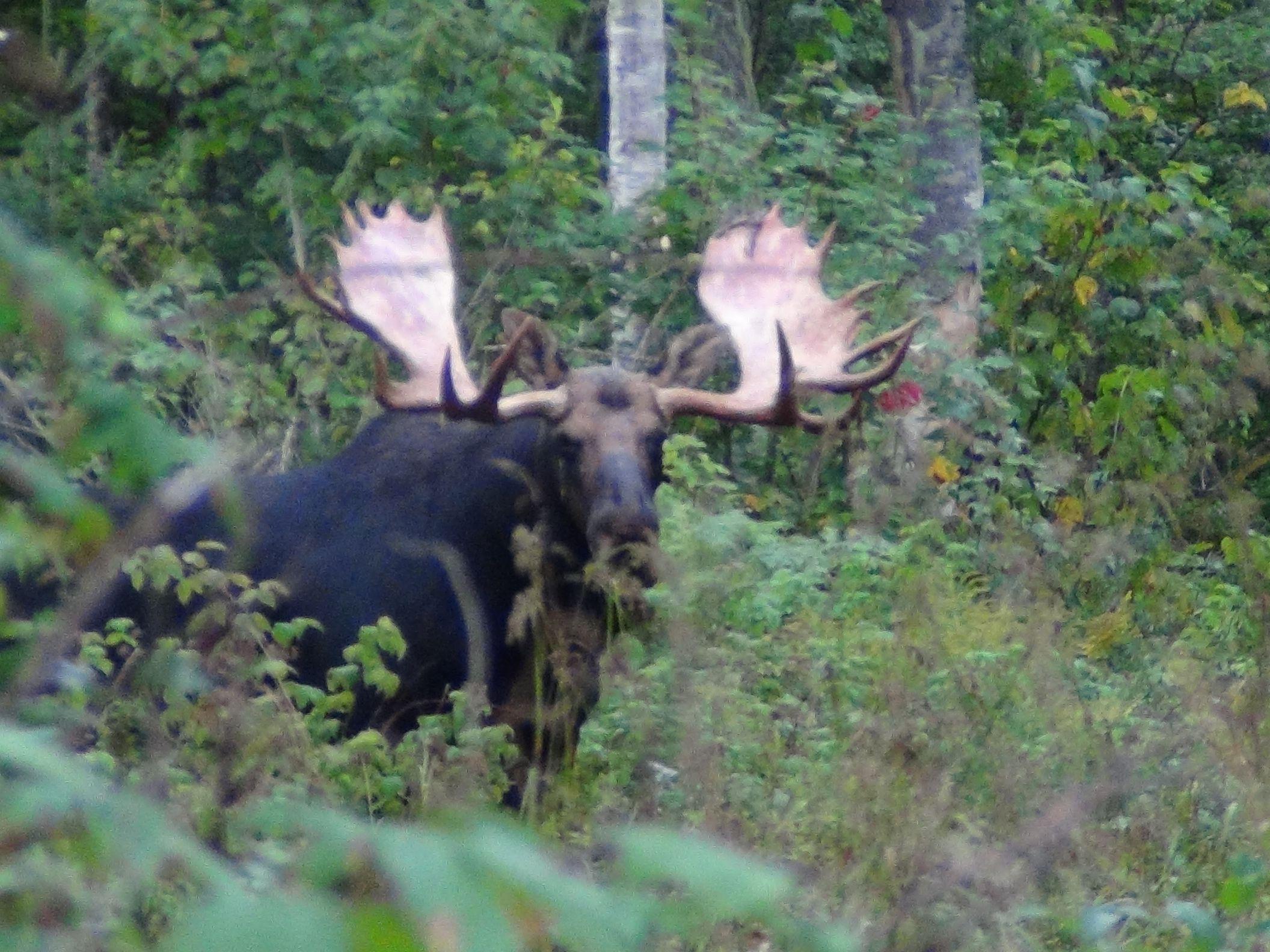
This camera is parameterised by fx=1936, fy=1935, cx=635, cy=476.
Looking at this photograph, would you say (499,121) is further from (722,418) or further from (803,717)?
(803,717)

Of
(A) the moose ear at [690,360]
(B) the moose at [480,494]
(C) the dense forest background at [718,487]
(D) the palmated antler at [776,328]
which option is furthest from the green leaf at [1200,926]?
(A) the moose ear at [690,360]

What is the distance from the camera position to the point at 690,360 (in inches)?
257

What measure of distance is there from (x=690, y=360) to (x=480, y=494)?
0.96 metres

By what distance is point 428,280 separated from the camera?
6.79 metres

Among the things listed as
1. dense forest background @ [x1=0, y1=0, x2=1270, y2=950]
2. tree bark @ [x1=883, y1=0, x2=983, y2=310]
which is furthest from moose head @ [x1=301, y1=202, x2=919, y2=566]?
tree bark @ [x1=883, y1=0, x2=983, y2=310]

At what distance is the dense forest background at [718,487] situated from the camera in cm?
140

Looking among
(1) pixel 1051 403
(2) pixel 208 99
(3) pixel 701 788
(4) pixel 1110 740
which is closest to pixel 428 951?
(3) pixel 701 788

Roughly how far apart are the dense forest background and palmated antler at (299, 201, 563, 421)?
0.59 meters

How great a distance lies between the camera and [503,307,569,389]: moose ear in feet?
20.6

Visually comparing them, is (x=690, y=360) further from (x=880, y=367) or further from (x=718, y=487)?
(x=718, y=487)

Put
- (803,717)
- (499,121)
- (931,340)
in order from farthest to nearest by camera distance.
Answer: (499,121), (931,340), (803,717)

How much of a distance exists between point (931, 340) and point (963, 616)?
2.08 m

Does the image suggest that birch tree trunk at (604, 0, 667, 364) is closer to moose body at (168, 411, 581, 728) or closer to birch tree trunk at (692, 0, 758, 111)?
birch tree trunk at (692, 0, 758, 111)

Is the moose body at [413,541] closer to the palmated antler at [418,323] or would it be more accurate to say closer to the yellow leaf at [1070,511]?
the palmated antler at [418,323]
